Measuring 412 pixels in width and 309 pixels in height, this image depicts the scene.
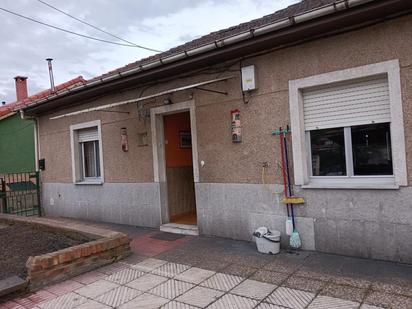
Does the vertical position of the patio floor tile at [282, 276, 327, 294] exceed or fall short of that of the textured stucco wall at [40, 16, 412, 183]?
it falls short

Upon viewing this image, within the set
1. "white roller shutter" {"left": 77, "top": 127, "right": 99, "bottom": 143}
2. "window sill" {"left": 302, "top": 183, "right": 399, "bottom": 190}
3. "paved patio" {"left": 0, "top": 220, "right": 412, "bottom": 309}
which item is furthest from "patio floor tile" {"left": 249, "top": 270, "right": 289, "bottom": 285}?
"white roller shutter" {"left": 77, "top": 127, "right": 99, "bottom": 143}

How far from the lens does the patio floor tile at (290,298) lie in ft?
12.4

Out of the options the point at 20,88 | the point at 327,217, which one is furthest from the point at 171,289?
the point at 20,88

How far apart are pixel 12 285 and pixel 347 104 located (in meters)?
5.56

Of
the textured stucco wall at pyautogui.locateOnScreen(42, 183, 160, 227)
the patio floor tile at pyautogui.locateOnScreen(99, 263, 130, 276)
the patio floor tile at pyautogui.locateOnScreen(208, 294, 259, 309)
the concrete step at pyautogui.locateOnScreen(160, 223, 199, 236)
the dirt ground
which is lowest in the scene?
the patio floor tile at pyautogui.locateOnScreen(208, 294, 259, 309)

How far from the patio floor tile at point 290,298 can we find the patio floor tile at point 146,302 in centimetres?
131

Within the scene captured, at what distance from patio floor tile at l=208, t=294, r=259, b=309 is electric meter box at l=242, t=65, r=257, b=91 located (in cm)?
363

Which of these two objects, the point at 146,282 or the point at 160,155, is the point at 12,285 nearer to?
the point at 146,282

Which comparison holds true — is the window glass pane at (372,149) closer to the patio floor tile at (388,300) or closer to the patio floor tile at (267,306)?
the patio floor tile at (388,300)

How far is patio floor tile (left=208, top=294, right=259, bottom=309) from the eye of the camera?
3.81 m

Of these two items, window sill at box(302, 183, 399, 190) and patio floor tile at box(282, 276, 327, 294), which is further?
window sill at box(302, 183, 399, 190)

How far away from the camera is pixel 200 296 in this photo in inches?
163

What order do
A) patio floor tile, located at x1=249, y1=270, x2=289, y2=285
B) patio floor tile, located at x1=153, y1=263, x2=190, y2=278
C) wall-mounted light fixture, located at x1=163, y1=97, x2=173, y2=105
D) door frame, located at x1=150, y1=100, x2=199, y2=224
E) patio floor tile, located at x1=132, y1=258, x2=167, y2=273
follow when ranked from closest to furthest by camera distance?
patio floor tile, located at x1=249, y1=270, x2=289, y2=285 → patio floor tile, located at x1=153, y1=263, x2=190, y2=278 → patio floor tile, located at x1=132, y1=258, x2=167, y2=273 → wall-mounted light fixture, located at x1=163, y1=97, x2=173, y2=105 → door frame, located at x1=150, y1=100, x2=199, y2=224

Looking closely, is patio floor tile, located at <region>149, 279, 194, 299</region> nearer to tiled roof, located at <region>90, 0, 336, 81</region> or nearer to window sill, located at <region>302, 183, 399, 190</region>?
window sill, located at <region>302, 183, 399, 190</region>
